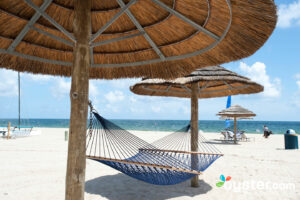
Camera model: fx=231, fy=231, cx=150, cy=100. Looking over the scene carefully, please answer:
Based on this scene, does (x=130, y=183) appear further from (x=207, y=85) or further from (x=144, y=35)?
(x=144, y=35)

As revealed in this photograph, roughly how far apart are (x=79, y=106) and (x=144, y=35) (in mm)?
1082

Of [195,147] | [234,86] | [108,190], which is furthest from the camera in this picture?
[234,86]

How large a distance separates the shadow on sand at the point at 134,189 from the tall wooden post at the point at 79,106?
2049 mm

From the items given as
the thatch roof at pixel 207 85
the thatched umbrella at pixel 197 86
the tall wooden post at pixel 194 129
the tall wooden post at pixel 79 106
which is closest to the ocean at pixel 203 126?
the thatch roof at pixel 207 85

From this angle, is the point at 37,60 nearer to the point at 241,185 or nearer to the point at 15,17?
the point at 15,17

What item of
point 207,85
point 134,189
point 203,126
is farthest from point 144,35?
point 203,126

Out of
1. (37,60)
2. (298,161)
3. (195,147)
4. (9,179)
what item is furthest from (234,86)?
(9,179)

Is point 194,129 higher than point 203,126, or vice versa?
point 194,129

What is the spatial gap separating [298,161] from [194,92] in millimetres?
4355

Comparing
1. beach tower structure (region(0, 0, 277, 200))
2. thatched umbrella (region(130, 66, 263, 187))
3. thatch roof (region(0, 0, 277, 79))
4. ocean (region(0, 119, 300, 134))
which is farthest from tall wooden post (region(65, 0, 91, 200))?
ocean (region(0, 119, 300, 134))

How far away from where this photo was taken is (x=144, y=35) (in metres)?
2.43

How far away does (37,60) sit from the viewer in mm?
2711

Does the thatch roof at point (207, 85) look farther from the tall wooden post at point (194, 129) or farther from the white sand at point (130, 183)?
the white sand at point (130, 183)

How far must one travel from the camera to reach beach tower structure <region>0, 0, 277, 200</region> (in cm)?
181
